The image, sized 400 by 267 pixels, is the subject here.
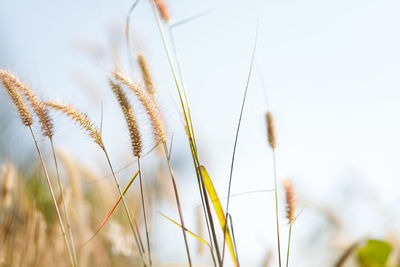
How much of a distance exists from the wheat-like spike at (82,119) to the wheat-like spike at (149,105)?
0.32 ft

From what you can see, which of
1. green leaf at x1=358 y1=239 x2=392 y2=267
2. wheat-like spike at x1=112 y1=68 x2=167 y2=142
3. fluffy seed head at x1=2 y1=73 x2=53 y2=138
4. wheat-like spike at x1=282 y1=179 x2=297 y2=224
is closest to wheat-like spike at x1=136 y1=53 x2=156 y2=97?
wheat-like spike at x1=112 y1=68 x2=167 y2=142

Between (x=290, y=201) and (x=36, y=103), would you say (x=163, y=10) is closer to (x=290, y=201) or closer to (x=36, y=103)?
(x=36, y=103)

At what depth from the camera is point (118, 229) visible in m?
1.87

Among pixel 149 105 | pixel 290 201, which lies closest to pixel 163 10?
pixel 149 105

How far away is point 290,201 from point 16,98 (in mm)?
576

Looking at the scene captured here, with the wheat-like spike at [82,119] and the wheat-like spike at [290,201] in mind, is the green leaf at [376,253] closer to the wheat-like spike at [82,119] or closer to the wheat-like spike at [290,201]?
the wheat-like spike at [290,201]

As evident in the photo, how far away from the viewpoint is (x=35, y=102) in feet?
2.61

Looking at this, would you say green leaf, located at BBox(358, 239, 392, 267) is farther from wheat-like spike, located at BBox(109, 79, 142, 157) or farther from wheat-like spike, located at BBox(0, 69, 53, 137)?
wheat-like spike, located at BBox(0, 69, 53, 137)

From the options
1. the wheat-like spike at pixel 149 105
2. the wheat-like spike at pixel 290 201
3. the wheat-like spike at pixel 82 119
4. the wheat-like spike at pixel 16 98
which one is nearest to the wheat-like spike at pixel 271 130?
the wheat-like spike at pixel 290 201

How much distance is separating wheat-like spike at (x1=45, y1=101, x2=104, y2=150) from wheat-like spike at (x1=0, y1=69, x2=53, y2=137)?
Answer: 32 mm

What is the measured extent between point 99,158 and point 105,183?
0.19 metres

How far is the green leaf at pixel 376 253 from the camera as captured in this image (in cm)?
123

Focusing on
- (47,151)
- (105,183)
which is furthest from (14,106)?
(105,183)

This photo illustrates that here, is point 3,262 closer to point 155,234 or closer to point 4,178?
point 4,178
